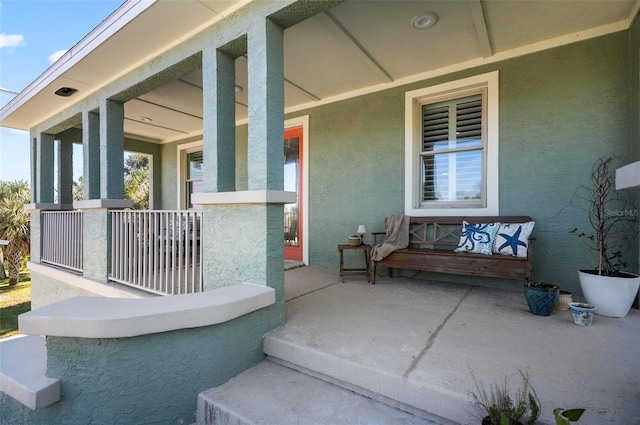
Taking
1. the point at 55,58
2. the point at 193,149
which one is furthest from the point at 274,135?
the point at 193,149

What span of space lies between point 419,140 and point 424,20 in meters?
1.47

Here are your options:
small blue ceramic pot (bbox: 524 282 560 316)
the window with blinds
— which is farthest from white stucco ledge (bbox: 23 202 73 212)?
small blue ceramic pot (bbox: 524 282 560 316)

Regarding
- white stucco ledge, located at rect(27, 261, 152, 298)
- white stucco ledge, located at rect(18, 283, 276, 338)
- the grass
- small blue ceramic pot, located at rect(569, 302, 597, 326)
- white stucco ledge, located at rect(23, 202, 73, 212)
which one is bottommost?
the grass

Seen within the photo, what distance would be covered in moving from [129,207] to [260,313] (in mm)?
2821

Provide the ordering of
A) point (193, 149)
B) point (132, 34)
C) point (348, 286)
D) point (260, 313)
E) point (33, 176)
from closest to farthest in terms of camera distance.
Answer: point (260, 313) → point (132, 34) → point (348, 286) → point (33, 176) → point (193, 149)

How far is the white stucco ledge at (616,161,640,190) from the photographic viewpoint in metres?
0.91

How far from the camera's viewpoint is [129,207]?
12.3ft

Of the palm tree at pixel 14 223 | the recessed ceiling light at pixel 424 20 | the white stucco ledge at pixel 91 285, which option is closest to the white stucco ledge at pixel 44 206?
the white stucco ledge at pixel 91 285

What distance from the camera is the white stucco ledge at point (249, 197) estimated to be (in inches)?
79.1

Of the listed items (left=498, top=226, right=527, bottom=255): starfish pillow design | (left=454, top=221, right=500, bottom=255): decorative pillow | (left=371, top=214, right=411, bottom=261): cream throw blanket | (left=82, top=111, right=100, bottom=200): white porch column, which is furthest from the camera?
(left=82, top=111, right=100, bottom=200): white porch column

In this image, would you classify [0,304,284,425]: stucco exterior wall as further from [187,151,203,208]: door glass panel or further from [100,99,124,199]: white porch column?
[187,151,203,208]: door glass panel

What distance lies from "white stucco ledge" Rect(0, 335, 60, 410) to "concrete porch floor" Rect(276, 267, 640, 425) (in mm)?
1165

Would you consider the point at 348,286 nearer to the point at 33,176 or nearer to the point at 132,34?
the point at 132,34

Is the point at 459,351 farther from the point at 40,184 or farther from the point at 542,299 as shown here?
the point at 40,184
